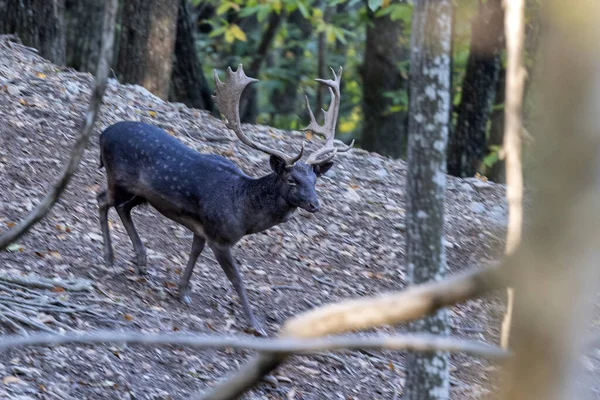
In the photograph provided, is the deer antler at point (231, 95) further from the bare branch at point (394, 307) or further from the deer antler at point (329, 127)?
the bare branch at point (394, 307)

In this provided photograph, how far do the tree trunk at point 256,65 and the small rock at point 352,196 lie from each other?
21.5 ft

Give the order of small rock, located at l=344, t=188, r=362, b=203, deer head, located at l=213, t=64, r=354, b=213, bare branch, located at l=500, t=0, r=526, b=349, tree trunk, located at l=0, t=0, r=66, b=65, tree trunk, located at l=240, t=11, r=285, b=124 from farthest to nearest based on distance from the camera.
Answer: tree trunk, located at l=240, t=11, r=285, b=124, tree trunk, located at l=0, t=0, r=66, b=65, small rock, located at l=344, t=188, r=362, b=203, deer head, located at l=213, t=64, r=354, b=213, bare branch, located at l=500, t=0, r=526, b=349

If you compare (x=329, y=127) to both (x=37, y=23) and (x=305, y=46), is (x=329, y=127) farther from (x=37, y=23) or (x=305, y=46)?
(x=305, y=46)

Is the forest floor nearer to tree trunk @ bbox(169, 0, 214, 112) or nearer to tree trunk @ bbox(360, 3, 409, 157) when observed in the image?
tree trunk @ bbox(169, 0, 214, 112)

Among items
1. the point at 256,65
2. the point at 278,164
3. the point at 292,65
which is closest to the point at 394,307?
the point at 278,164

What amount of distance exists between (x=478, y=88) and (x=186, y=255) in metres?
5.71

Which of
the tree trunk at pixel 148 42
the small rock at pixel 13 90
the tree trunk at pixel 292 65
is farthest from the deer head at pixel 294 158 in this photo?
→ the tree trunk at pixel 292 65

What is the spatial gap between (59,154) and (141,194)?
5.91ft

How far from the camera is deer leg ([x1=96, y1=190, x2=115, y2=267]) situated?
7180 mm

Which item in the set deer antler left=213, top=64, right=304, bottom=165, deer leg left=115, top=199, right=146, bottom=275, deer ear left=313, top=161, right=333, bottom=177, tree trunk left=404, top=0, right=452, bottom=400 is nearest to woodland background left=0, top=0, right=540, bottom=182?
deer antler left=213, top=64, right=304, bottom=165

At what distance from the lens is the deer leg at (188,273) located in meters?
7.02

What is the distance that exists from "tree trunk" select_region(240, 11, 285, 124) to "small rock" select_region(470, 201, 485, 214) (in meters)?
6.64

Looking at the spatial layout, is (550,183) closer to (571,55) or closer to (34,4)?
(571,55)

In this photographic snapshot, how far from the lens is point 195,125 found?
33.8 ft
